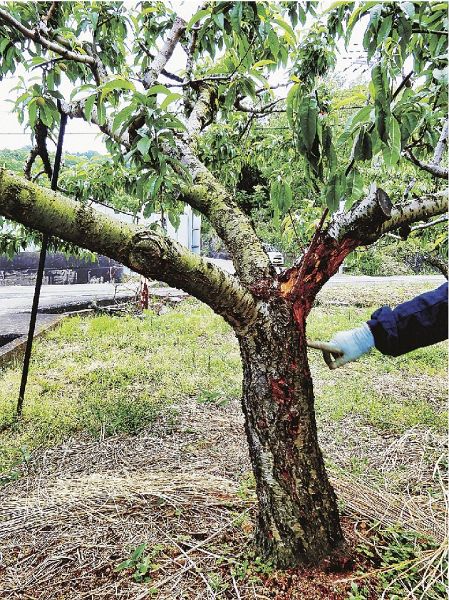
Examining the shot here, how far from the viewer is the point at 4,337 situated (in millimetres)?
4379

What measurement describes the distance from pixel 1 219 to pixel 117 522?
1.78 m

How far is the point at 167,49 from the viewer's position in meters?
2.02

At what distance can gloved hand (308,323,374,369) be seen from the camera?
48.6 inches

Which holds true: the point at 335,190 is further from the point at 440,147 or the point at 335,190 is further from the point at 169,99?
the point at 440,147

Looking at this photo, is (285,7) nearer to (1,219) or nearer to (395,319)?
(395,319)

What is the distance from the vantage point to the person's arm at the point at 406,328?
1.13 m

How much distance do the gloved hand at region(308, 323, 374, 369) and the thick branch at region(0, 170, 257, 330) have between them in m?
0.32

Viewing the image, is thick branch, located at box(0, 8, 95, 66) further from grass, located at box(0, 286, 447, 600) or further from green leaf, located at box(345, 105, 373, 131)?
grass, located at box(0, 286, 447, 600)

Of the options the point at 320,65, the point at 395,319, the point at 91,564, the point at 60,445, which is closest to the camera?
the point at 395,319

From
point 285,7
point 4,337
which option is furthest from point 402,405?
point 4,337

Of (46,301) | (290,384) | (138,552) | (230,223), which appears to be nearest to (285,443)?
(290,384)

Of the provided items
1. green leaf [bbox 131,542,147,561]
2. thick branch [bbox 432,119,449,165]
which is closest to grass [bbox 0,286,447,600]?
green leaf [bbox 131,542,147,561]

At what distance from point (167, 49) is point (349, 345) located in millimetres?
1657

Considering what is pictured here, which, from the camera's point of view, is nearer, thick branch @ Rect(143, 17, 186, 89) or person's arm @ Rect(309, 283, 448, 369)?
person's arm @ Rect(309, 283, 448, 369)
